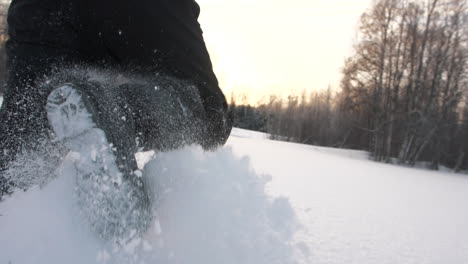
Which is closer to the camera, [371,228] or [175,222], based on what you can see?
[175,222]

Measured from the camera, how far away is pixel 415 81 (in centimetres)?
875

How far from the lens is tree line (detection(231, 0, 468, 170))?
8555 millimetres

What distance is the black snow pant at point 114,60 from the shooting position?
78 cm

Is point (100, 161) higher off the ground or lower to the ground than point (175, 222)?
higher

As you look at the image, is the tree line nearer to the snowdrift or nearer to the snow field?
the snow field

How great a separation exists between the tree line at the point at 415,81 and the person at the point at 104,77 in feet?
31.1

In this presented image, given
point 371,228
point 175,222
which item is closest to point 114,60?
point 175,222

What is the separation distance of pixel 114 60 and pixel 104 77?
0.24ft

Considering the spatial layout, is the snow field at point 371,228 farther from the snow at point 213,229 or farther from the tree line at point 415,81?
the tree line at point 415,81

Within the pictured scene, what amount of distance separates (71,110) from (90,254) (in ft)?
1.06

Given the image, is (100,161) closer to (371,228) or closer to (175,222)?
(175,222)

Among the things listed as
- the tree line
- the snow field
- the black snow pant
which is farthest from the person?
the tree line

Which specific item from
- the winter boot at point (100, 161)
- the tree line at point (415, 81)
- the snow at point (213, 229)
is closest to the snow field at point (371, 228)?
the snow at point (213, 229)

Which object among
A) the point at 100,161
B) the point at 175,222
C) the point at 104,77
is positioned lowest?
the point at 175,222
